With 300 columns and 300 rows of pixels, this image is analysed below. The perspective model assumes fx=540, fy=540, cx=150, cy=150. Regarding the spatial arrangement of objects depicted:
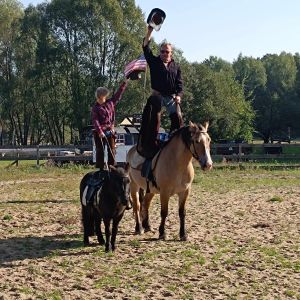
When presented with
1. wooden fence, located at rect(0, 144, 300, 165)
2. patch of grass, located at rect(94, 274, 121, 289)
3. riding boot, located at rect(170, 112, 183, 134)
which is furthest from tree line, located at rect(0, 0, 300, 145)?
patch of grass, located at rect(94, 274, 121, 289)

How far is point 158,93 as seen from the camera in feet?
27.6

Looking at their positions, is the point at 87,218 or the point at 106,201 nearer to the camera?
the point at 106,201

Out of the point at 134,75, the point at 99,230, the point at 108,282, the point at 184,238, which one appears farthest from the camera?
the point at 134,75

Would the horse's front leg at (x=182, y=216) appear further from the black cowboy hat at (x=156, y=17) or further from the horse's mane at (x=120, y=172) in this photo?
the black cowboy hat at (x=156, y=17)

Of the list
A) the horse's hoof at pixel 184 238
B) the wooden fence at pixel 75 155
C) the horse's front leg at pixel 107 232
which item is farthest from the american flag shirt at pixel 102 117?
the wooden fence at pixel 75 155

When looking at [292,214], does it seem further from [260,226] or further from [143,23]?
[143,23]

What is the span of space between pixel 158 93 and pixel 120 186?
1939 mm

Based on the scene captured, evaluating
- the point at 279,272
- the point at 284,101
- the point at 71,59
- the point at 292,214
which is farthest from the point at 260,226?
the point at 284,101

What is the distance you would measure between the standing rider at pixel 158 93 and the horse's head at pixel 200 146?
847 millimetres

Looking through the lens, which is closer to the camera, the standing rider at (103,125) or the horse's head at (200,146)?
the horse's head at (200,146)

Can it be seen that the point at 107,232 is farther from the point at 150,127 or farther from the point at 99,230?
the point at 150,127

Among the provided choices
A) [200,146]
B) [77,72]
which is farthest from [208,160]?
[77,72]

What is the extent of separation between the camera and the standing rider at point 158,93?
325 inches

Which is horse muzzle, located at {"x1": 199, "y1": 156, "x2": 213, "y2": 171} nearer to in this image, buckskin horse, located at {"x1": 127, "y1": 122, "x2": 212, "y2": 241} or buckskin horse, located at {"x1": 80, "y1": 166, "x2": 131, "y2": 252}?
buckskin horse, located at {"x1": 127, "y1": 122, "x2": 212, "y2": 241}
